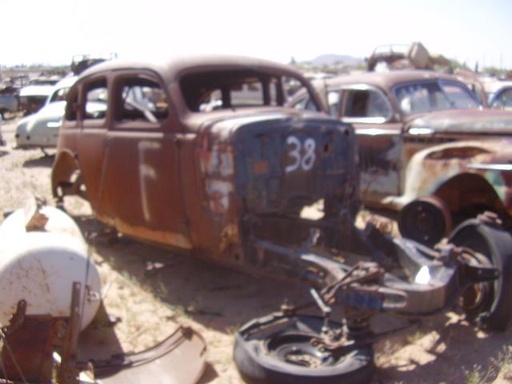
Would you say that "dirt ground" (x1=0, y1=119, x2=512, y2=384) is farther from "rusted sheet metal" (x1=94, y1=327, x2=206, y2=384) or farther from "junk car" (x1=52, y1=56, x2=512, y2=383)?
"junk car" (x1=52, y1=56, x2=512, y2=383)

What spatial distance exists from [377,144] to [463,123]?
107cm

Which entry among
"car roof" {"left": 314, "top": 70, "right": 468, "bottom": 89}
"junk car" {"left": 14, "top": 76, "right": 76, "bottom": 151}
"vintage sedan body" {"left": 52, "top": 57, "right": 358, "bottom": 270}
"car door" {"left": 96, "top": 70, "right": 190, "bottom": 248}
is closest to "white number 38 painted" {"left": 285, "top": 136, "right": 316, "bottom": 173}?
"vintage sedan body" {"left": 52, "top": 57, "right": 358, "bottom": 270}

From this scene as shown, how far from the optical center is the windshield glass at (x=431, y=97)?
273 inches

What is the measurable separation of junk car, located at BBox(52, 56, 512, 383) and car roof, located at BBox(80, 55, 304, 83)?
0.01 m

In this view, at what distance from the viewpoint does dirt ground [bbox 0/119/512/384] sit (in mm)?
3889

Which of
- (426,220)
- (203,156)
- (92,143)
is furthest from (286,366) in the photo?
(92,143)

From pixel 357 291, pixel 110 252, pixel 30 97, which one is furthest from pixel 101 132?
pixel 30 97

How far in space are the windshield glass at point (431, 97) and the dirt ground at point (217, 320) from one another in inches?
107

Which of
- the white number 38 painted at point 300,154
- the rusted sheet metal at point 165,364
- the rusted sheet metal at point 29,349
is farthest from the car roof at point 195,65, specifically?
the rusted sheet metal at point 29,349

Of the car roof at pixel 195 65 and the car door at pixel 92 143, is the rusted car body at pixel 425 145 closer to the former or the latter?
the car roof at pixel 195 65

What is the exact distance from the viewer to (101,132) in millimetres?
5750

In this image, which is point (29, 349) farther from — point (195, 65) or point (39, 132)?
point (39, 132)

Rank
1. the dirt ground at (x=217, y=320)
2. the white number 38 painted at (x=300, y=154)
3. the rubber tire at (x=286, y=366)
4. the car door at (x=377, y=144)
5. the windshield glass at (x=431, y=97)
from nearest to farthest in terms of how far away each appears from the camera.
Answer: the rubber tire at (x=286, y=366) < the dirt ground at (x=217, y=320) < the white number 38 painted at (x=300, y=154) < the car door at (x=377, y=144) < the windshield glass at (x=431, y=97)

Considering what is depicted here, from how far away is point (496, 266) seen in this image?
4.15 metres
